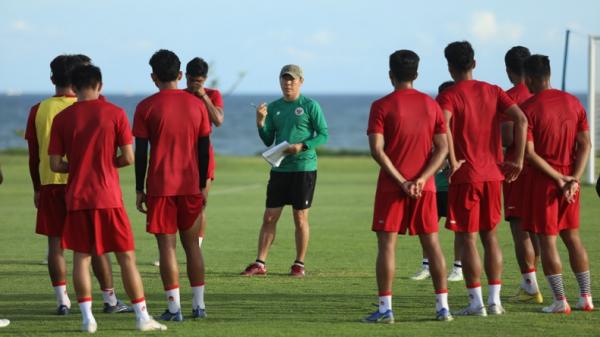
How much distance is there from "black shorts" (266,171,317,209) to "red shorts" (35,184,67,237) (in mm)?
3590

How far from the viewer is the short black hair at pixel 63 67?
942cm

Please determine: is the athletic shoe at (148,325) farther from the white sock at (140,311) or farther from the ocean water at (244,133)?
the ocean water at (244,133)

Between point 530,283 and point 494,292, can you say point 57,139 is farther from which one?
point 530,283

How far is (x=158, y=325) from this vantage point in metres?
8.61

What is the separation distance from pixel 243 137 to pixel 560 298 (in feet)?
286

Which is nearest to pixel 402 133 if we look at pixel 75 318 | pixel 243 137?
pixel 75 318

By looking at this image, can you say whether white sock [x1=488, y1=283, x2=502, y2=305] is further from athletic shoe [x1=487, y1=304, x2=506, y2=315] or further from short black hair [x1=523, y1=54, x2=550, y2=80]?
short black hair [x1=523, y1=54, x2=550, y2=80]

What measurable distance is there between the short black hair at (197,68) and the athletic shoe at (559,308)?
406 centimetres

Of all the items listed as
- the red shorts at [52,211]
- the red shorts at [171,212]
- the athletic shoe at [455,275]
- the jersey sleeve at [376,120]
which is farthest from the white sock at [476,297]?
the red shorts at [52,211]

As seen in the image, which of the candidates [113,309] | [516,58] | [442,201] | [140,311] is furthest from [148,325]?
[442,201]

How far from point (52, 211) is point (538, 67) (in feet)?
13.7

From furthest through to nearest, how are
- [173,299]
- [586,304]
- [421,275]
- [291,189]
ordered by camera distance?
[291,189]
[421,275]
[586,304]
[173,299]

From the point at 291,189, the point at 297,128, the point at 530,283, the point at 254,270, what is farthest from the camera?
the point at 291,189

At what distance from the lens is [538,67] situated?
938 centimetres
